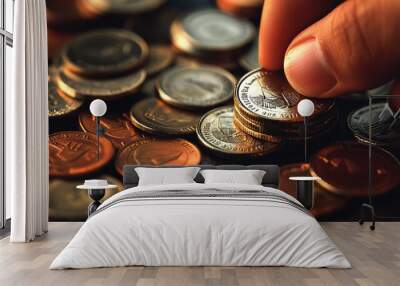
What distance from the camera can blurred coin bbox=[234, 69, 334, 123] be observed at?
628cm

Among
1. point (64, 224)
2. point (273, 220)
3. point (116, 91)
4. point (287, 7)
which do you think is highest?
point (287, 7)

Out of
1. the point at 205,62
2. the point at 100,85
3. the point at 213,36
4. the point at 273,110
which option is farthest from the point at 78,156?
the point at 273,110

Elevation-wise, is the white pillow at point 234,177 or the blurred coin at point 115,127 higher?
the blurred coin at point 115,127

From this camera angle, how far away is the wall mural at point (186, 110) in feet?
20.7

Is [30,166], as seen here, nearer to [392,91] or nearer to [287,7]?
[287,7]

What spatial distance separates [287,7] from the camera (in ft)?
20.2

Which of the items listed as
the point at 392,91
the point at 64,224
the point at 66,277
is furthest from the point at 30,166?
the point at 392,91

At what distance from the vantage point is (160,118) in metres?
6.41

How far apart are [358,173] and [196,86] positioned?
230cm

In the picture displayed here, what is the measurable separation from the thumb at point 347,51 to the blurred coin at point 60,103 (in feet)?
8.96

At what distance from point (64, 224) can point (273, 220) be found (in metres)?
3.29

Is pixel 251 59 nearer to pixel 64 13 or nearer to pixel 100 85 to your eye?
pixel 100 85

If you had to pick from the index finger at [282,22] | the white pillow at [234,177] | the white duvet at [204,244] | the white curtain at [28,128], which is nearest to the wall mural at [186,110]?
the index finger at [282,22]

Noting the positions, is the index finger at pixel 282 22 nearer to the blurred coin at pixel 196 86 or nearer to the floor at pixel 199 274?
the blurred coin at pixel 196 86
